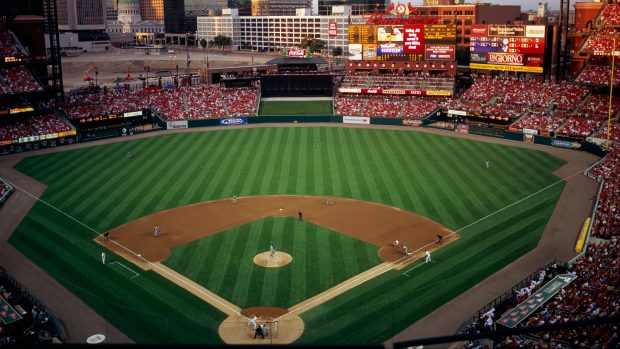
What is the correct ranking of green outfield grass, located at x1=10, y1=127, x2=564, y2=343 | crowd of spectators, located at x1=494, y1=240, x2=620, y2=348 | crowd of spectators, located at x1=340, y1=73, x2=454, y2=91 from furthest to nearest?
1. crowd of spectators, located at x1=340, y1=73, x2=454, y2=91
2. green outfield grass, located at x1=10, y1=127, x2=564, y2=343
3. crowd of spectators, located at x1=494, y1=240, x2=620, y2=348

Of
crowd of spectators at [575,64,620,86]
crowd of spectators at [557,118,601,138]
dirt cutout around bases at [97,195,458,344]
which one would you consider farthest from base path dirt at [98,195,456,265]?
crowd of spectators at [575,64,620,86]

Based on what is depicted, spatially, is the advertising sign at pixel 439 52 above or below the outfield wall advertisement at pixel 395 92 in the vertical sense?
above

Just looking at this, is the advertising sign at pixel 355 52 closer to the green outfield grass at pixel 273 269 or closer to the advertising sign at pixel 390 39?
the advertising sign at pixel 390 39

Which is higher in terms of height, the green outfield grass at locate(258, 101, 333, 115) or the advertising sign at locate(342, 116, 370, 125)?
the green outfield grass at locate(258, 101, 333, 115)

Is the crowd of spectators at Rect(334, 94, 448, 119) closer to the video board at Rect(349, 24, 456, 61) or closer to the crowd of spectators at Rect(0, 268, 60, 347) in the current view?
the video board at Rect(349, 24, 456, 61)

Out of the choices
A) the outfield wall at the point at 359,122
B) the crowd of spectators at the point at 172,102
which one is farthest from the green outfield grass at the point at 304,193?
the crowd of spectators at the point at 172,102

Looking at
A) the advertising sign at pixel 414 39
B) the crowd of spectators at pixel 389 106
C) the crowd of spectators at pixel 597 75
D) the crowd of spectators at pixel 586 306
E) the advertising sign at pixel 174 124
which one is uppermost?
the advertising sign at pixel 414 39

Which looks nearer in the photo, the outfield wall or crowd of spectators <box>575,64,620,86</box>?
crowd of spectators <box>575,64,620,86</box>

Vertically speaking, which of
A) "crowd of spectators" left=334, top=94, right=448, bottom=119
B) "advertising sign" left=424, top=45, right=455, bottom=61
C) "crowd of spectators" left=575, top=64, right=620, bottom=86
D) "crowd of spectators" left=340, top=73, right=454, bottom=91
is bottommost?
"crowd of spectators" left=334, top=94, right=448, bottom=119
